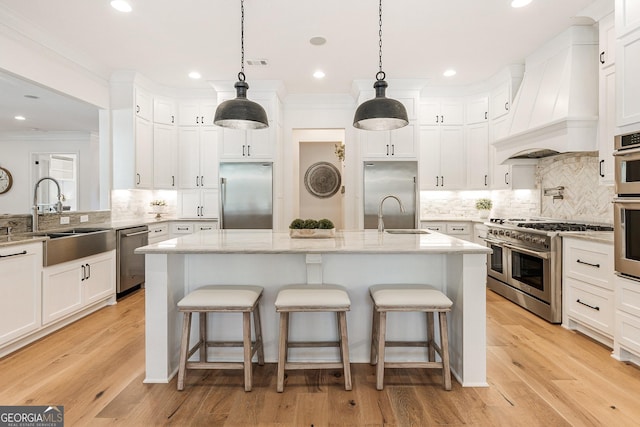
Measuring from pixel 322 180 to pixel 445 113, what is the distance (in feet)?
9.97

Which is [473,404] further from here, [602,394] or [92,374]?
[92,374]

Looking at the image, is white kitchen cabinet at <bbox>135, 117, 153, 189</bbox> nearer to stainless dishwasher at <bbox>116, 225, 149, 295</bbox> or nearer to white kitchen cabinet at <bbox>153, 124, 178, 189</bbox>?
white kitchen cabinet at <bbox>153, 124, 178, 189</bbox>

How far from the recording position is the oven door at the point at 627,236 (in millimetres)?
2367

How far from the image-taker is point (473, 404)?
6.52 feet

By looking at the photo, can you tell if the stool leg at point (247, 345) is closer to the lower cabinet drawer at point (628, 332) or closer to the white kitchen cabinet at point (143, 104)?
the lower cabinet drawer at point (628, 332)

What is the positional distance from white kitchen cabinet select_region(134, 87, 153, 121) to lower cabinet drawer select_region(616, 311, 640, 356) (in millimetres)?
5547

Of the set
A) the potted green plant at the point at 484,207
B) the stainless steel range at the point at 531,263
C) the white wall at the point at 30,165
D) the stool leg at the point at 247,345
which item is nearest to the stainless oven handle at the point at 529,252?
the stainless steel range at the point at 531,263

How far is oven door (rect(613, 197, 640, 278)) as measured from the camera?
2367 millimetres

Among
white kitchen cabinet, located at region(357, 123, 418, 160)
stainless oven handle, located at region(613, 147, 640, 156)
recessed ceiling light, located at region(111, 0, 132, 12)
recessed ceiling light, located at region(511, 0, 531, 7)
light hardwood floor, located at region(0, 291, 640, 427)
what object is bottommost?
light hardwood floor, located at region(0, 291, 640, 427)

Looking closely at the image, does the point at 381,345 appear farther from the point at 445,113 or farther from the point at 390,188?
the point at 445,113

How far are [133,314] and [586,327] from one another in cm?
433

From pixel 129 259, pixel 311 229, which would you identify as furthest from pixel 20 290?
pixel 311 229

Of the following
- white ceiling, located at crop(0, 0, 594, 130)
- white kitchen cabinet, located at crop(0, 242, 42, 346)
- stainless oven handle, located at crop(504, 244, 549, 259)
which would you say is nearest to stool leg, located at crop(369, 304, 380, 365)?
stainless oven handle, located at crop(504, 244, 549, 259)

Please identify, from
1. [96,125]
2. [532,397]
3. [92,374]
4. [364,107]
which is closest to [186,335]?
[92,374]
